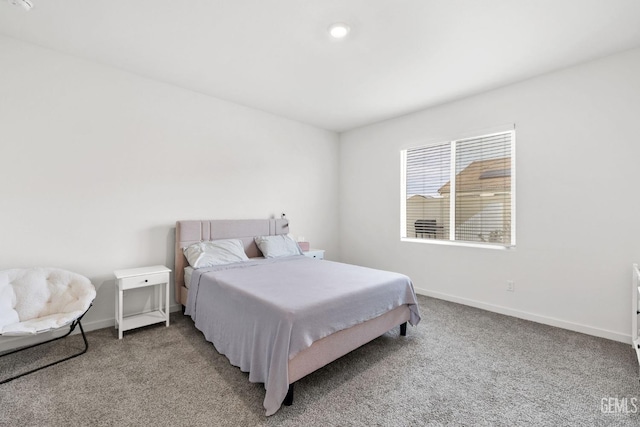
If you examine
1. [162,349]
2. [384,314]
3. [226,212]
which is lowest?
[162,349]

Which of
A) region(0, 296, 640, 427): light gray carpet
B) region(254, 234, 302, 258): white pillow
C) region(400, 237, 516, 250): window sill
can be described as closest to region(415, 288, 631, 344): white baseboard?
region(0, 296, 640, 427): light gray carpet

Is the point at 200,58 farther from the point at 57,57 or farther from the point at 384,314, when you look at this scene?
the point at 384,314

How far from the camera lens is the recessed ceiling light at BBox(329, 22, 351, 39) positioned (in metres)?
2.26

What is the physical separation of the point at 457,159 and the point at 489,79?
104 cm

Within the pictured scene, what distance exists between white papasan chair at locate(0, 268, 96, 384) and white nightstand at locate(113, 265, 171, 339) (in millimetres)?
262

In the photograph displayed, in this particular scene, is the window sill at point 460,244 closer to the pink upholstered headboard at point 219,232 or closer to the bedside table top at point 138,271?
the pink upholstered headboard at point 219,232

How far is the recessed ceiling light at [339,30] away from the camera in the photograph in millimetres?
2258

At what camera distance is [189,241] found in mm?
3322

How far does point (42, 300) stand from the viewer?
2.36m

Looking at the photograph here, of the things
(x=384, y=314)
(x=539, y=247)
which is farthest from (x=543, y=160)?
(x=384, y=314)

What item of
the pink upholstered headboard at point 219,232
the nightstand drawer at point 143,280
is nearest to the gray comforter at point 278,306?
the nightstand drawer at point 143,280

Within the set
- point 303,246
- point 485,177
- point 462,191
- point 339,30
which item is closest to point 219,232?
point 303,246

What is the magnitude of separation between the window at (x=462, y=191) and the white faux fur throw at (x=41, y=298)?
3979 mm

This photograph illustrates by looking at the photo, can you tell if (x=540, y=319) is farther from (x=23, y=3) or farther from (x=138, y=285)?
(x=23, y=3)
